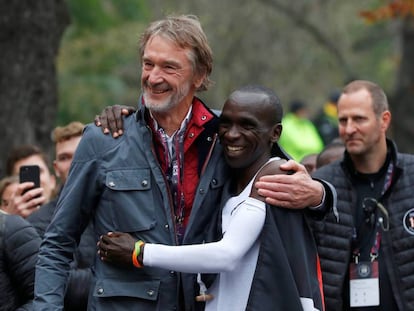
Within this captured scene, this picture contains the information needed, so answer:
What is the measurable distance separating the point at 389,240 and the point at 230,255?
6.13 ft

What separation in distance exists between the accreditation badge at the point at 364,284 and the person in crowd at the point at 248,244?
1.31 meters

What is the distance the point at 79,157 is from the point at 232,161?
77cm

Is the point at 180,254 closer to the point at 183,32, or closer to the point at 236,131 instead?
the point at 236,131

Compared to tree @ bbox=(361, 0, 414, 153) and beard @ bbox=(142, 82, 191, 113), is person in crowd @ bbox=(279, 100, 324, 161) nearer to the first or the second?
tree @ bbox=(361, 0, 414, 153)

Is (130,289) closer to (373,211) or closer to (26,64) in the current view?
(373,211)

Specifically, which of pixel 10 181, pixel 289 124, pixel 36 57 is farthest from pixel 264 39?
pixel 10 181

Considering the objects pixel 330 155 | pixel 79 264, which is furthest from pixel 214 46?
pixel 79 264

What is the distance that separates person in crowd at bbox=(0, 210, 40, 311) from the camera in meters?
5.64

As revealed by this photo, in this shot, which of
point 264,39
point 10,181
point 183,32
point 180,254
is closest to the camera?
point 180,254

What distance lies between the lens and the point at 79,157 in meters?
5.27

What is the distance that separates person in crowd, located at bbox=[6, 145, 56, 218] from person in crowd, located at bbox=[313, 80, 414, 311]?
1897 millimetres

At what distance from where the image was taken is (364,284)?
648cm

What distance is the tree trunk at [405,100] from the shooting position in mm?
19875

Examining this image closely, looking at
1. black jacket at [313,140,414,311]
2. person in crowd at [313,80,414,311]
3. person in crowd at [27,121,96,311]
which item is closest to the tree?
person in crowd at [313,80,414,311]
